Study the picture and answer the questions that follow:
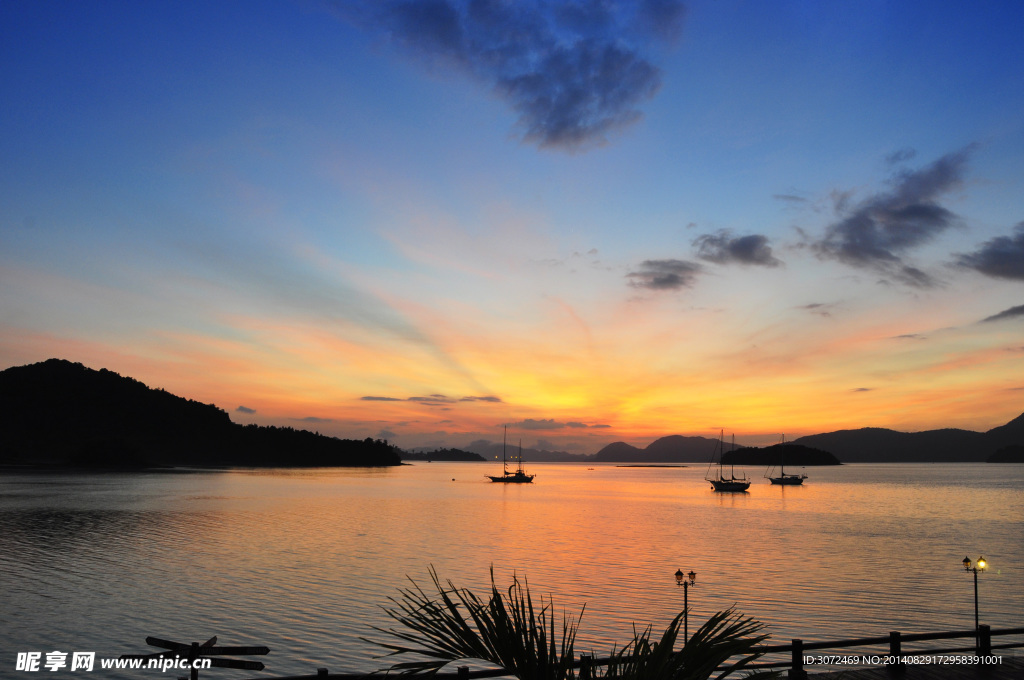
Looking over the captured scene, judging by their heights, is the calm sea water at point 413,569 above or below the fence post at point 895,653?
below

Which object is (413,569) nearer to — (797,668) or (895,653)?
(797,668)

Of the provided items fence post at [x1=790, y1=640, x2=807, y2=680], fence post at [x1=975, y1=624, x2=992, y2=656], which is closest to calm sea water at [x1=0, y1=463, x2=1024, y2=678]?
fence post at [x1=790, y1=640, x2=807, y2=680]

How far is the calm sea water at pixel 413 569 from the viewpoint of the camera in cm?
3011

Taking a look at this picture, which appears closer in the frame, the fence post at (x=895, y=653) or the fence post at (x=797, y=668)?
the fence post at (x=797, y=668)

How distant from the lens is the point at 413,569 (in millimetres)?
45875

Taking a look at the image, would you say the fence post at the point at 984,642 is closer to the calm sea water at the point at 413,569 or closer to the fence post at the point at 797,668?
the fence post at the point at 797,668

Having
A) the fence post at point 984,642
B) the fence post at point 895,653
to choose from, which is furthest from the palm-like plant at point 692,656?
the fence post at point 984,642

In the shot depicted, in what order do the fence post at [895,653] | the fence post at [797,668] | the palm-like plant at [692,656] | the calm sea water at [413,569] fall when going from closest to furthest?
the palm-like plant at [692,656] < the fence post at [797,668] < the fence post at [895,653] < the calm sea water at [413,569]

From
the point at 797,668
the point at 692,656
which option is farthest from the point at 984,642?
the point at 692,656

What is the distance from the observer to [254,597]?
35.6 metres

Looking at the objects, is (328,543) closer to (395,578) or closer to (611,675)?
(395,578)

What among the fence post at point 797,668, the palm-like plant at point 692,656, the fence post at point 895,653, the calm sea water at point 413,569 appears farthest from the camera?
Answer: the calm sea water at point 413,569

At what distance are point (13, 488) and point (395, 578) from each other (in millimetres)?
102364

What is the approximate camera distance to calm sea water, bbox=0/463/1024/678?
30109 millimetres
